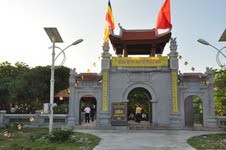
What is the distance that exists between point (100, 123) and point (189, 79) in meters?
8.01

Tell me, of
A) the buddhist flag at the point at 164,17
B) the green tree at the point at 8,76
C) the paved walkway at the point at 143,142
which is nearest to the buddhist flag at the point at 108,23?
the buddhist flag at the point at 164,17

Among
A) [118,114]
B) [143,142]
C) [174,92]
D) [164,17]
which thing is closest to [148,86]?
[174,92]

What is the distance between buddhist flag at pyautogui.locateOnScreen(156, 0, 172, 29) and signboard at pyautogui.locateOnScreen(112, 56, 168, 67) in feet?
10.2

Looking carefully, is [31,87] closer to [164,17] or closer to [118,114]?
[118,114]

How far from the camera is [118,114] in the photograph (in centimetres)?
1995

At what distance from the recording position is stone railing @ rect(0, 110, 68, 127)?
824 inches

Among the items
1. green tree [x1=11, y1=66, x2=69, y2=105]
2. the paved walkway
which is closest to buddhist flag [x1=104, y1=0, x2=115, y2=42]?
the paved walkway

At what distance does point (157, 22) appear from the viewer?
77.1ft

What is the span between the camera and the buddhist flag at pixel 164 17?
22656 mm

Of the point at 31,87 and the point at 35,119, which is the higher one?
the point at 31,87

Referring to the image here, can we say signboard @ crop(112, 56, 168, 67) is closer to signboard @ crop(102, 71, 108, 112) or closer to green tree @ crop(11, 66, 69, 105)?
signboard @ crop(102, 71, 108, 112)

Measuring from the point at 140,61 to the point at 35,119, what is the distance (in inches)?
387

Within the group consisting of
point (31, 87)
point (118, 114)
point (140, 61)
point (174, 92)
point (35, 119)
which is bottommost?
point (35, 119)

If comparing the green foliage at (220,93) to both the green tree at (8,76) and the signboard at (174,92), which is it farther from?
the green tree at (8,76)
